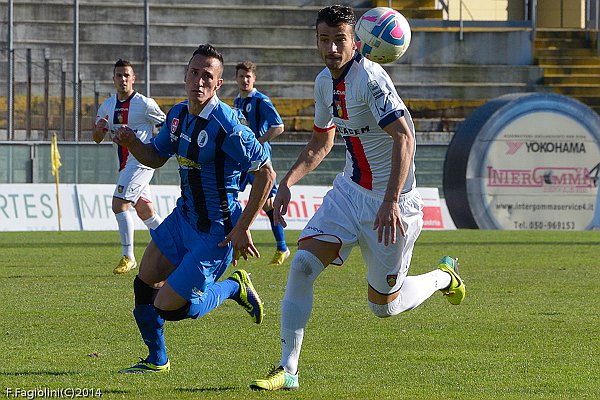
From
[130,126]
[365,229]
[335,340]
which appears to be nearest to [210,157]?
[365,229]

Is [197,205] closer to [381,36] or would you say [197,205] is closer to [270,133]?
[381,36]

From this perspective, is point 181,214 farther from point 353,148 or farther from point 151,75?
point 151,75

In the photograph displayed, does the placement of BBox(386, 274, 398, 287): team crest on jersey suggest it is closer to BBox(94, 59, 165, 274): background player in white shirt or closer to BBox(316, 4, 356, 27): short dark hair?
BBox(316, 4, 356, 27): short dark hair

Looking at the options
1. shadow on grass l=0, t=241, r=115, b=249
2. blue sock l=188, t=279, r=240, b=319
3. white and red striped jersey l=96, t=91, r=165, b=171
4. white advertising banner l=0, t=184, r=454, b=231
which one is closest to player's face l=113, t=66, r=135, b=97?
white and red striped jersey l=96, t=91, r=165, b=171

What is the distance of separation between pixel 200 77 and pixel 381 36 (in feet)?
3.86

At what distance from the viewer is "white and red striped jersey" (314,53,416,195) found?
7102 mm

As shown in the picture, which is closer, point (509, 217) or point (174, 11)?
point (509, 217)

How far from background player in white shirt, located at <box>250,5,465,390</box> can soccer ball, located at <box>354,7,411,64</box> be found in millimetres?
558

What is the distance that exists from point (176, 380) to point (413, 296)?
5.30ft

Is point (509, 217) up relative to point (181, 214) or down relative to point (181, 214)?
down

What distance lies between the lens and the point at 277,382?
6.73 metres

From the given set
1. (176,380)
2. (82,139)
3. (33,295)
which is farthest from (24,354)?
(82,139)

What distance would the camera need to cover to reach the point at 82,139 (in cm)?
2589

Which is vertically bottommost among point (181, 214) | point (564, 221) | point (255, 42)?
point (564, 221)
